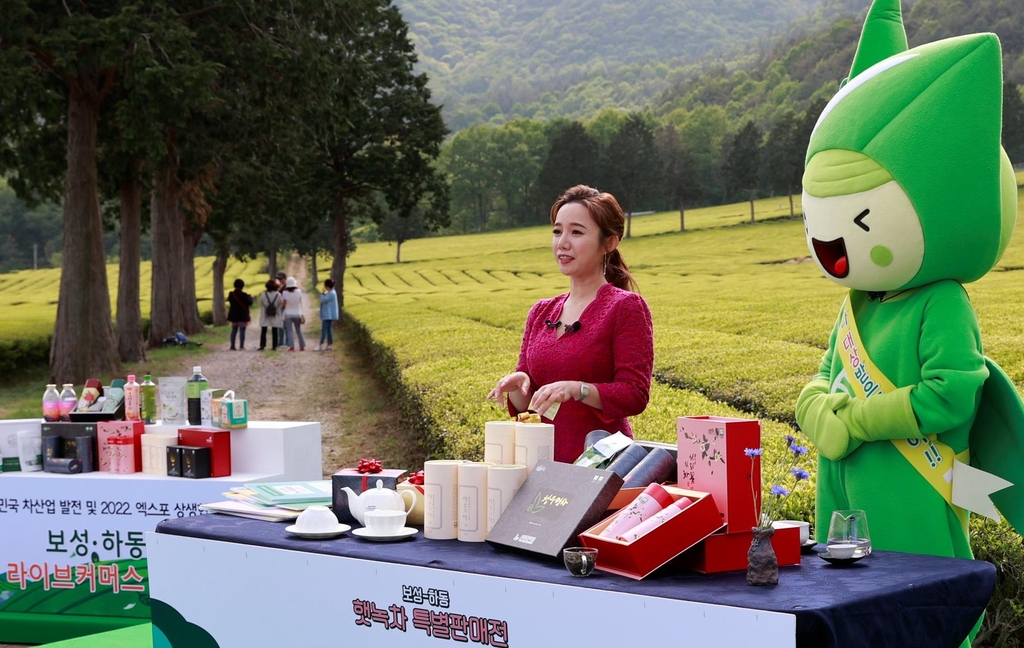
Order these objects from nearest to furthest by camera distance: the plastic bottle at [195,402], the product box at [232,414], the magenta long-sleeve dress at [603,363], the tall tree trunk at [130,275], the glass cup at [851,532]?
the glass cup at [851,532] < the magenta long-sleeve dress at [603,363] < the product box at [232,414] < the plastic bottle at [195,402] < the tall tree trunk at [130,275]

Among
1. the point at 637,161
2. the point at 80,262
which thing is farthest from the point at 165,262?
the point at 637,161

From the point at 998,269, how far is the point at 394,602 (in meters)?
32.2

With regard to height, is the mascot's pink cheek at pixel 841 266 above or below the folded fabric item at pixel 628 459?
above

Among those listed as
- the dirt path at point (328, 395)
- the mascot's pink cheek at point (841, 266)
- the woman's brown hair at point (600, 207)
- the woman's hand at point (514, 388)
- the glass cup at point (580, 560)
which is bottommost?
the dirt path at point (328, 395)

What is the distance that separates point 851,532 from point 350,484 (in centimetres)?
182

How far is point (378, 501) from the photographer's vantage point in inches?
139

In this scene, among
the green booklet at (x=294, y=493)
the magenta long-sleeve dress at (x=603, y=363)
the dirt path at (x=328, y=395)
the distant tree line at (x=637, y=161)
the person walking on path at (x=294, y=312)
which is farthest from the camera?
the distant tree line at (x=637, y=161)

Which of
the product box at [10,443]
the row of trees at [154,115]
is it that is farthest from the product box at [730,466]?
the row of trees at [154,115]

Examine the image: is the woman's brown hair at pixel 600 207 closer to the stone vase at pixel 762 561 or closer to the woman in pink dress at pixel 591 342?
the woman in pink dress at pixel 591 342

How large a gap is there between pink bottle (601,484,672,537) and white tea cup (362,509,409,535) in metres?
0.89

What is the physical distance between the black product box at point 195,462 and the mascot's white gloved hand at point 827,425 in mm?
3336

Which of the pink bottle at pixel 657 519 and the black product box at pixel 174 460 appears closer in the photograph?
the pink bottle at pixel 657 519

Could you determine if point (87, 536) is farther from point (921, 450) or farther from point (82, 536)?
point (921, 450)

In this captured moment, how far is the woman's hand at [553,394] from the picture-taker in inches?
144
